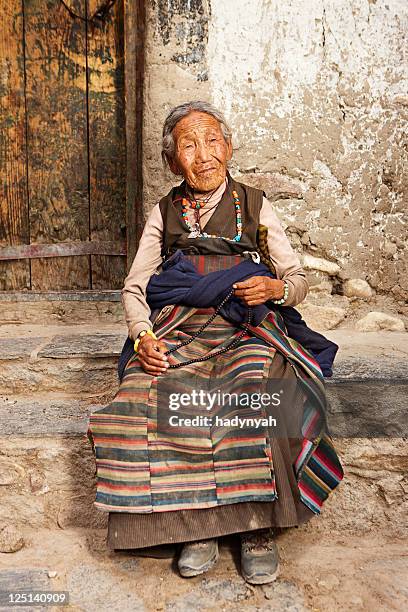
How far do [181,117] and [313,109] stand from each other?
34.9 inches

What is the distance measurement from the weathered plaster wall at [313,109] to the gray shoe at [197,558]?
4.57 feet

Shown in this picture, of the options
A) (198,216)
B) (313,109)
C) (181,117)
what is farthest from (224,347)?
(313,109)

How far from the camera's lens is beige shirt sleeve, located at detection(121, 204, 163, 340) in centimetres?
209

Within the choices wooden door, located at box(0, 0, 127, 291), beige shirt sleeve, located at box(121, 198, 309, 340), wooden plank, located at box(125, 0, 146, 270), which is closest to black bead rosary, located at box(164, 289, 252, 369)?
beige shirt sleeve, located at box(121, 198, 309, 340)

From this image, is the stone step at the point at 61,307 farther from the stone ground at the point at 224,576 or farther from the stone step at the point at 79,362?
the stone ground at the point at 224,576

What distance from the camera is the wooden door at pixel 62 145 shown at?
324 cm

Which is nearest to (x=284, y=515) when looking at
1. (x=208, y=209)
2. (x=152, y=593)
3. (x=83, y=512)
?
(x=152, y=593)

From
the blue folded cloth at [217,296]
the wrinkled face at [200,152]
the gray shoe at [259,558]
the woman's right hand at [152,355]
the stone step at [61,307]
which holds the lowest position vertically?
the gray shoe at [259,558]

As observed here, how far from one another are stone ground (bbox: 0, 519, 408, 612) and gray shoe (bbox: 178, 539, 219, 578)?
38 millimetres

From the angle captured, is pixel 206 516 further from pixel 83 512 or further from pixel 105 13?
pixel 105 13

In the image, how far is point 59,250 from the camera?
338 cm

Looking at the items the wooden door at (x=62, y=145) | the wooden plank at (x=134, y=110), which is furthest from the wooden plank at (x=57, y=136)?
the wooden plank at (x=134, y=110)

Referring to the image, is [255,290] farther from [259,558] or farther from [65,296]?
[65,296]

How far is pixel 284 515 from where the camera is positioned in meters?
1.76
